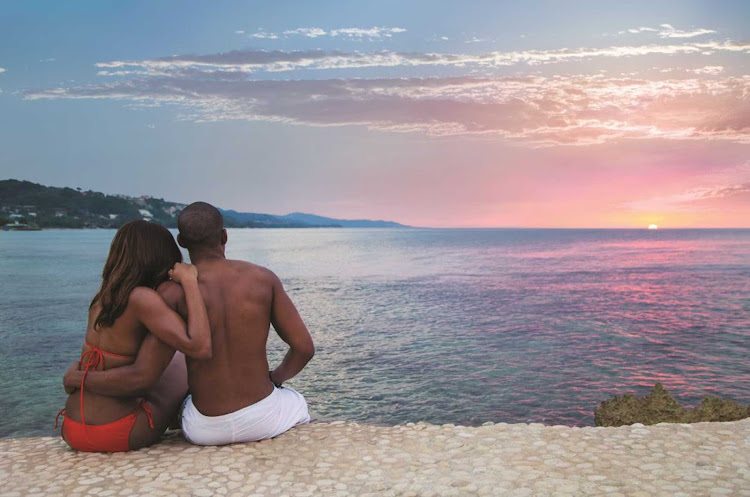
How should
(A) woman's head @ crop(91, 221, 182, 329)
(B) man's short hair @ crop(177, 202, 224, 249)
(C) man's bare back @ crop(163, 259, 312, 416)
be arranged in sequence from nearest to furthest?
(A) woman's head @ crop(91, 221, 182, 329)
(B) man's short hair @ crop(177, 202, 224, 249)
(C) man's bare back @ crop(163, 259, 312, 416)

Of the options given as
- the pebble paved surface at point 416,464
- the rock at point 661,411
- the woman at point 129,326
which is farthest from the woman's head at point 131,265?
the rock at point 661,411

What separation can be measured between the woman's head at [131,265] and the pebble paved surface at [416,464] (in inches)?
54.0

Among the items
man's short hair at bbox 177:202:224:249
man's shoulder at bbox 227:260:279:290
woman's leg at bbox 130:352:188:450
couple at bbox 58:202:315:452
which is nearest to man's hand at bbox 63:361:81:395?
couple at bbox 58:202:315:452

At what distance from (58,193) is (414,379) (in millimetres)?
171715

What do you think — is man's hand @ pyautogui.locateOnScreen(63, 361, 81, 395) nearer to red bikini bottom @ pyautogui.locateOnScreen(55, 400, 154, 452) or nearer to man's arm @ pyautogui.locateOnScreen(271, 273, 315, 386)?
red bikini bottom @ pyautogui.locateOnScreen(55, 400, 154, 452)

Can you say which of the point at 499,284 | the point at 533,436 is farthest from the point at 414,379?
the point at 499,284

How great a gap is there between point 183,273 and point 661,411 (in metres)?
7.42

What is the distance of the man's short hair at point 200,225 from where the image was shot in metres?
5.30

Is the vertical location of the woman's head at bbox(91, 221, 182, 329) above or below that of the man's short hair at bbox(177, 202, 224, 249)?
below

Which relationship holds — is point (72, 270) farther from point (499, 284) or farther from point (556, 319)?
point (556, 319)

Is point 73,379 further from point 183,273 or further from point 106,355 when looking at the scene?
point 183,273

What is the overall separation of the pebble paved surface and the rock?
2.41 m

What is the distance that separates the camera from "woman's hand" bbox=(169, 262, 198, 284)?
5.18 metres

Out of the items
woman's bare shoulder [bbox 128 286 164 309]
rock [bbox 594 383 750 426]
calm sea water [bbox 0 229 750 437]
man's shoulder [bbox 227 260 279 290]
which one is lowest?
calm sea water [bbox 0 229 750 437]
